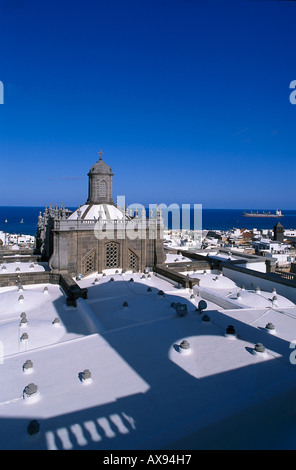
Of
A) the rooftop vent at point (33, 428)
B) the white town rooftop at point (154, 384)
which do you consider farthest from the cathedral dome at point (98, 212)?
the rooftop vent at point (33, 428)

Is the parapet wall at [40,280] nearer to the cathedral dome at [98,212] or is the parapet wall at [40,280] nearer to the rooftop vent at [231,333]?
the cathedral dome at [98,212]

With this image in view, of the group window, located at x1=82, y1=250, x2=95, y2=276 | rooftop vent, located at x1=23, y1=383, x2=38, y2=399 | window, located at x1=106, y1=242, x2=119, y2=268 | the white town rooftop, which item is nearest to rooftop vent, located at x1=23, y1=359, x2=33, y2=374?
the white town rooftop

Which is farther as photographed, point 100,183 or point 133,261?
point 100,183

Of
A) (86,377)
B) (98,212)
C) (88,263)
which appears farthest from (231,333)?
(98,212)

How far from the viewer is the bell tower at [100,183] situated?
27484mm

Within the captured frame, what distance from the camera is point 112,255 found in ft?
81.1

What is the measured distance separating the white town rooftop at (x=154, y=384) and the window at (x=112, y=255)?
34.9ft

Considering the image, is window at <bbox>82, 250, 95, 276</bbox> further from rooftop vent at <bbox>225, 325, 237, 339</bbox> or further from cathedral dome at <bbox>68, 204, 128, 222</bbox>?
rooftop vent at <bbox>225, 325, 237, 339</bbox>

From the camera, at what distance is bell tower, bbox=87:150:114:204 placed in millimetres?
27484

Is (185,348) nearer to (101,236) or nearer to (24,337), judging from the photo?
(24,337)

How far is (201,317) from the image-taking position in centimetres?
1298

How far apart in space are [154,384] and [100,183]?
866 inches

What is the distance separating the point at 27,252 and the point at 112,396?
93.3 ft

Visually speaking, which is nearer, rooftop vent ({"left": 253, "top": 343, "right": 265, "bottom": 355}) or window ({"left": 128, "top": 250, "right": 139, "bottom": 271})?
rooftop vent ({"left": 253, "top": 343, "right": 265, "bottom": 355})
